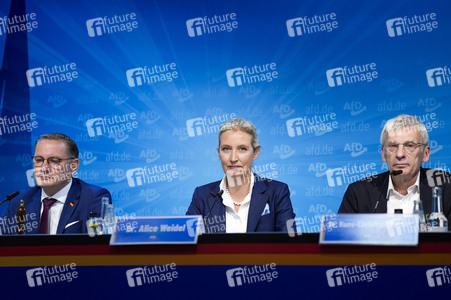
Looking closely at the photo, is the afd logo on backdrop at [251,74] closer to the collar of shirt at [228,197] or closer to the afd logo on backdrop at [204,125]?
the afd logo on backdrop at [204,125]

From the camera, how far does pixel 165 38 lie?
15.1 feet

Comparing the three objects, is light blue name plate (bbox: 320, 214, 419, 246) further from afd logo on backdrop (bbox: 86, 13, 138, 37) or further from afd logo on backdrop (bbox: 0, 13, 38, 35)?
afd logo on backdrop (bbox: 0, 13, 38, 35)

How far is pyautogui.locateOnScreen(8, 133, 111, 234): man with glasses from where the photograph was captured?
3.05 meters

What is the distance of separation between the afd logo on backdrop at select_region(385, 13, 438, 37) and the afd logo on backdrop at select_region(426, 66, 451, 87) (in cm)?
32

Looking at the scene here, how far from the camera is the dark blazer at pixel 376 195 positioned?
277 centimetres

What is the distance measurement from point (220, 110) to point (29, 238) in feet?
7.82

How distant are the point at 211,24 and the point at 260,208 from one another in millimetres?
2043

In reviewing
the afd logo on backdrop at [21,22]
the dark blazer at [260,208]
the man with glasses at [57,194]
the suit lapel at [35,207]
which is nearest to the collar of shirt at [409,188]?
the dark blazer at [260,208]

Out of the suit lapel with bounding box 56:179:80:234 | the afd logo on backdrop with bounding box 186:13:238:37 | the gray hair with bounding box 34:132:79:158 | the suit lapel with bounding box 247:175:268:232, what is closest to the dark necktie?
the suit lapel with bounding box 56:179:80:234

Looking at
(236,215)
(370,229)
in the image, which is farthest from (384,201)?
(370,229)

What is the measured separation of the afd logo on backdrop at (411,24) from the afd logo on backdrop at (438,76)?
1.05 feet

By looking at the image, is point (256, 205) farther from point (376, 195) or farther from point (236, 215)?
point (376, 195)

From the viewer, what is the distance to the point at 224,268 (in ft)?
7.19

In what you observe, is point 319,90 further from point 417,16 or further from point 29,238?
point 29,238
